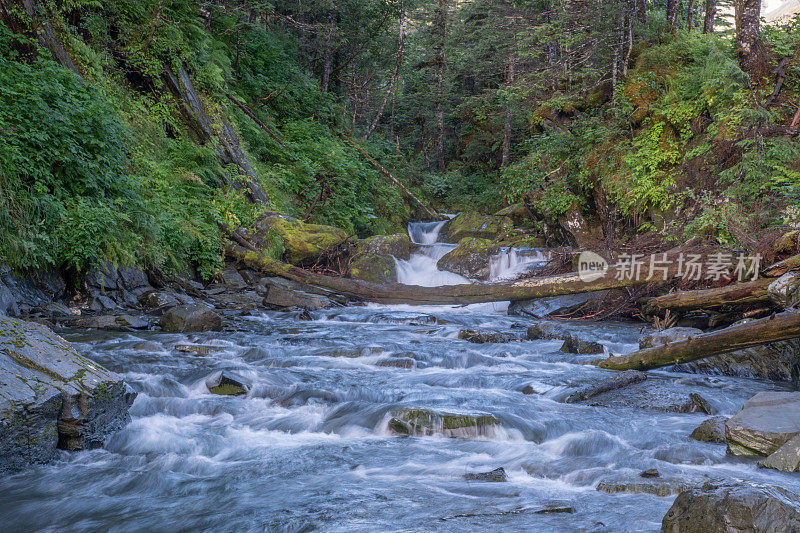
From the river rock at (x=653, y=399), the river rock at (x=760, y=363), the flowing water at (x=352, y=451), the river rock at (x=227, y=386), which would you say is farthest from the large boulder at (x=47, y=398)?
the river rock at (x=760, y=363)

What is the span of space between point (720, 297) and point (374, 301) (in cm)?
734

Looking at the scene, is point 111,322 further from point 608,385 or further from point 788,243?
point 788,243

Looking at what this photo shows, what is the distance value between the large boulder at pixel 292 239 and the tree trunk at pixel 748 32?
34.1 feet

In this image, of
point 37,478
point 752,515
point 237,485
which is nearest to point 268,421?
point 237,485

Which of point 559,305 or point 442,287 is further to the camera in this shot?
point 559,305

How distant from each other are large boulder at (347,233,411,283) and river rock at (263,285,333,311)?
91.4 inches

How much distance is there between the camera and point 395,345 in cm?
878

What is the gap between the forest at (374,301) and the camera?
12.9 ft

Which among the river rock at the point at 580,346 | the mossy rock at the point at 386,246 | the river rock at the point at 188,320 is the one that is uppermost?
the mossy rock at the point at 386,246

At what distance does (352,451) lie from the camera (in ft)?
15.8

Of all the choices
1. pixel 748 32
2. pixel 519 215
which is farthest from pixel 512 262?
pixel 748 32

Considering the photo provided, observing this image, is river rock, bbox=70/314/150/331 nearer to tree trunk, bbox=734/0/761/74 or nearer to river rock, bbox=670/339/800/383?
river rock, bbox=670/339/800/383

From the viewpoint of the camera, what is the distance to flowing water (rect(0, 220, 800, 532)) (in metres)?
3.55

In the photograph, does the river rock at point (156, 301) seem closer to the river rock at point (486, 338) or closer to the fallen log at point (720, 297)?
the river rock at point (486, 338)
